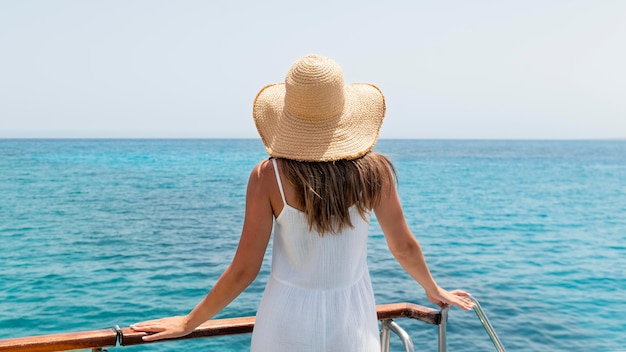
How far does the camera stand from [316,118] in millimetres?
1837

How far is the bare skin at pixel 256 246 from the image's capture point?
5.86 ft

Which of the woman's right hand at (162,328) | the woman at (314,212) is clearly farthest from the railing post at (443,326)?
the woman's right hand at (162,328)

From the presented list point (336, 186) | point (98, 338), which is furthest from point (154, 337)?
point (336, 186)

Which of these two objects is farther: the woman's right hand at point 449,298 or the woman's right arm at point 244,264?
the woman's right hand at point 449,298

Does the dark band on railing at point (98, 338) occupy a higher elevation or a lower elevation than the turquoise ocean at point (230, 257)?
higher

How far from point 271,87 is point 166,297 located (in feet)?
26.3

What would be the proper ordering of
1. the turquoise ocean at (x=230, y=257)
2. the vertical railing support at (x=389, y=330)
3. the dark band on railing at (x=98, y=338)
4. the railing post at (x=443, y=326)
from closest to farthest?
the dark band on railing at (x=98, y=338), the vertical railing support at (x=389, y=330), the railing post at (x=443, y=326), the turquoise ocean at (x=230, y=257)

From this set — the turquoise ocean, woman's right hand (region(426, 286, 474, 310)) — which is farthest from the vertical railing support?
the turquoise ocean

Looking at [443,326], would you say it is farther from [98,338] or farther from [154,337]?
[98,338]

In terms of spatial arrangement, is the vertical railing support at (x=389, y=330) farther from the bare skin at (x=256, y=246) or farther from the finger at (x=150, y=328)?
the finger at (x=150, y=328)

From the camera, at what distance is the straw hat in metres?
1.80

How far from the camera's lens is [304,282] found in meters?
1.86

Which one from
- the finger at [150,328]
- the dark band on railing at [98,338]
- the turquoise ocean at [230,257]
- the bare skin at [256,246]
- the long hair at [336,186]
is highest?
the long hair at [336,186]

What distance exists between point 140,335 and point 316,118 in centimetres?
84
